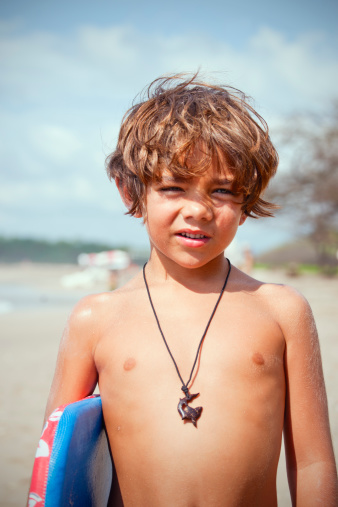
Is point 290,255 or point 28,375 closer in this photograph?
point 28,375

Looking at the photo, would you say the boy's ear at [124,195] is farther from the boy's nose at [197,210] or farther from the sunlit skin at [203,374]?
the boy's nose at [197,210]

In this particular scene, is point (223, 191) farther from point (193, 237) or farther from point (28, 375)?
Result: point (28, 375)

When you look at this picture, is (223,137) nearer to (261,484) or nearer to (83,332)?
(83,332)

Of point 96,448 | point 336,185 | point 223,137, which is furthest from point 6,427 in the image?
point 336,185

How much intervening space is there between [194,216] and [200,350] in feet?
1.45

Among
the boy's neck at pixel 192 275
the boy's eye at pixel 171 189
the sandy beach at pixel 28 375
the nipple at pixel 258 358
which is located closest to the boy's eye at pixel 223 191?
the boy's eye at pixel 171 189

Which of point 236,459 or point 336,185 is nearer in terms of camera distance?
point 236,459

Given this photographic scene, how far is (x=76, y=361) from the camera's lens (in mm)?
1799

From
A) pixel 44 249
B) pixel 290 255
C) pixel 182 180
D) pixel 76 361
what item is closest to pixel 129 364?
pixel 76 361

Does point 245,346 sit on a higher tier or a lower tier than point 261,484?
higher

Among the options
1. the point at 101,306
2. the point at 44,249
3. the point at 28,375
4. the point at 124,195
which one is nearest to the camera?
the point at 101,306

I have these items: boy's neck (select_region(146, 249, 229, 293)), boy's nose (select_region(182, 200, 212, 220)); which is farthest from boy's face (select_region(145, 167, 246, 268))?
boy's neck (select_region(146, 249, 229, 293))

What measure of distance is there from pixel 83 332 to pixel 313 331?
0.79 meters

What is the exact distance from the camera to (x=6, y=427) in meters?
4.39
